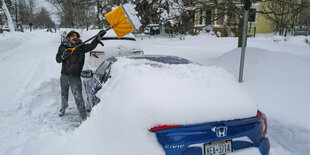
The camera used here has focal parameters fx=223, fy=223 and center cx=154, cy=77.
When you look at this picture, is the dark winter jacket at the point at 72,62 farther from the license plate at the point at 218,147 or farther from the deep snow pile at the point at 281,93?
the deep snow pile at the point at 281,93

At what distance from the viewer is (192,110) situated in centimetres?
202

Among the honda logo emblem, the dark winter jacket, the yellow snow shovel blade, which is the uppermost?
the yellow snow shovel blade

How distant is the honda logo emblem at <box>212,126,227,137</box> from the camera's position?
2.02 metres

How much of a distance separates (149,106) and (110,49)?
5.80m

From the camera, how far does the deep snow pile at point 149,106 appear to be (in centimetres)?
197

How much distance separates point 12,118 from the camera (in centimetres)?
443

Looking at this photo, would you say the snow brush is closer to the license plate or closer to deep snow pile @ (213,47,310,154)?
the license plate

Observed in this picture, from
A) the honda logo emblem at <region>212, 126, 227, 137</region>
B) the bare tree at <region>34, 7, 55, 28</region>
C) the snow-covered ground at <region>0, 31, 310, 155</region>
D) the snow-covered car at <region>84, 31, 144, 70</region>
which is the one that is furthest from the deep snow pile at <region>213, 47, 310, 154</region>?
the bare tree at <region>34, 7, 55, 28</region>

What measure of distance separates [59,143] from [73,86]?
1.61 meters

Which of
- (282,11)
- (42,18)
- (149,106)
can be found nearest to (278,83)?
(149,106)

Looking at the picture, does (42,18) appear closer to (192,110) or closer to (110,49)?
(110,49)

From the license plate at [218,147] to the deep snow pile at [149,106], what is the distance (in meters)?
0.23

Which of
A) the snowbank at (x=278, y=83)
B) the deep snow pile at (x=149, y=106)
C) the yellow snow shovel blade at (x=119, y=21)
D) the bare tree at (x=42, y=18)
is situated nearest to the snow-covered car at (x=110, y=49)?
the yellow snow shovel blade at (x=119, y=21)

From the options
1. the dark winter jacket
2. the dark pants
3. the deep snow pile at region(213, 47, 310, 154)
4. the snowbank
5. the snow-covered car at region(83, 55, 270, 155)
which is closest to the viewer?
the snow-covered car at region(83, 55, 270, 155)
